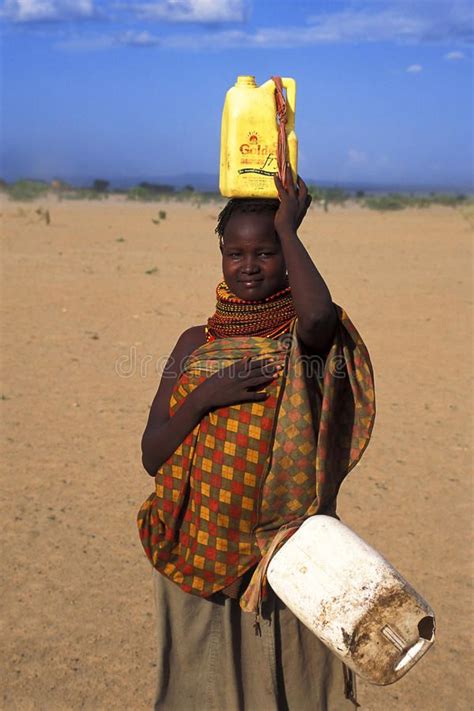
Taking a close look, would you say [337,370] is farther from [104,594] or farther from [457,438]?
[457,438]

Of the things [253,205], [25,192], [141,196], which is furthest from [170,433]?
[141,196]

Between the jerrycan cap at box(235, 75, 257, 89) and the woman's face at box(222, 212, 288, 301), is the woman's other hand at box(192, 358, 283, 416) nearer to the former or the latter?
the woman's face at box(222, 212, 288, 301)

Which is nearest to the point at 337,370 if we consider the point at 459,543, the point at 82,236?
the point at 459,543

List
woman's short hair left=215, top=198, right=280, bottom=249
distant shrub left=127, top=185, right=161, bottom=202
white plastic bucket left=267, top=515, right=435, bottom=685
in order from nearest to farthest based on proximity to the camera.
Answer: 1. white plastic bucket left=267, top=515, right=435, bottom=685
2. woman's short hair left=215, top=198, right=280, bottom=249
3. distant shrub left=127, top=185, right=161, bottom=202

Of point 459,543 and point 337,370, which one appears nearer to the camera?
point 337,370

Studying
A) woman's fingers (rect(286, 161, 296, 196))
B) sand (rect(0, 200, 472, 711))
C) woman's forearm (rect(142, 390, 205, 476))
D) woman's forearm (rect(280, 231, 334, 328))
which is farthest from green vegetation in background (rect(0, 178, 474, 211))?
woman's forearm (rect(280, 231, 334, 328))

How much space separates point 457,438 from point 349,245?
12.4 metres

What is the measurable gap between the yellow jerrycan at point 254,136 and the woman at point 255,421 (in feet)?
0.15

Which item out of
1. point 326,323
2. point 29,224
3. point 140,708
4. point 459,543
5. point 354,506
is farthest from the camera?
point 29,224

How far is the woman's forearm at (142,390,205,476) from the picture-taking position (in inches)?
77.7

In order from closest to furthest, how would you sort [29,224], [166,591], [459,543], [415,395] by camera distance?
[166,591], [459,543], [415,395], [29,224]

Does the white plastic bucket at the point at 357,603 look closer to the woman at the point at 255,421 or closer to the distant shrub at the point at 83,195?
the woman at the point at 255,421

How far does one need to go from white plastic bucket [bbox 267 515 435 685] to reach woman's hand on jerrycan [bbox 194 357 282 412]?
319 millimetres

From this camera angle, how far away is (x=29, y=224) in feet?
64.0
